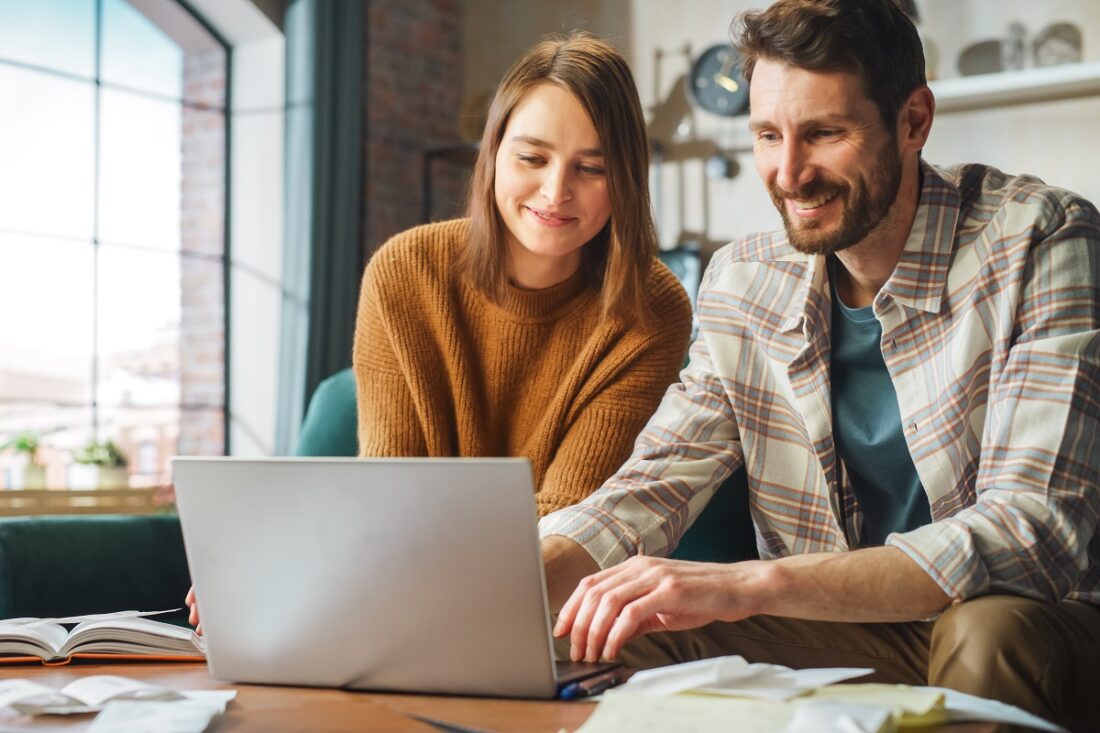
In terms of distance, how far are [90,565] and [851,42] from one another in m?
1.38

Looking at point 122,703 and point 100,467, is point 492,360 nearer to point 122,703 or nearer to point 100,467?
point 122,703

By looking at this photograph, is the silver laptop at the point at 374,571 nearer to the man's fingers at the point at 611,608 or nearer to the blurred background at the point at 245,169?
the man's fingers at the point at 611,608

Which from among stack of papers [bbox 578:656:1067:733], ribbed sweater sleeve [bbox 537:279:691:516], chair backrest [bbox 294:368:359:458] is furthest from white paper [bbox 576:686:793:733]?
chair backrest [bbox 294:368:359:458]

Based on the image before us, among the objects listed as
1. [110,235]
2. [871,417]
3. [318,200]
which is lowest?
[871,417]

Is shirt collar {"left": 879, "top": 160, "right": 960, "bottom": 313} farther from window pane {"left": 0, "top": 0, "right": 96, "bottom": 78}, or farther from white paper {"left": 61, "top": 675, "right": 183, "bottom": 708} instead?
window pane {"left": 0, "top": 0, "right": 96, "bottom": 78}

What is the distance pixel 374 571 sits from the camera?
1053 millimetres

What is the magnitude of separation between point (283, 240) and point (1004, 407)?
3.66 meters

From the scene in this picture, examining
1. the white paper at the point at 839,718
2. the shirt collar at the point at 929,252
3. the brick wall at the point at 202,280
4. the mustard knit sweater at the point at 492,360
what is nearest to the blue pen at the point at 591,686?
the white paper at the point at 839,718

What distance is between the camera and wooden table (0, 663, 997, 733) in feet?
3.28

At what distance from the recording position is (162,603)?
209 centimetres

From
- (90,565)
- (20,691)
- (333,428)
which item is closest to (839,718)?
(20,691)

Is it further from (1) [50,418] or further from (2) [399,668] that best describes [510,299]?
(1) [50,418]

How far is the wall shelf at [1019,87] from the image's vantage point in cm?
420

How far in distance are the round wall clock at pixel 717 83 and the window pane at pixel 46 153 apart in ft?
7.34
